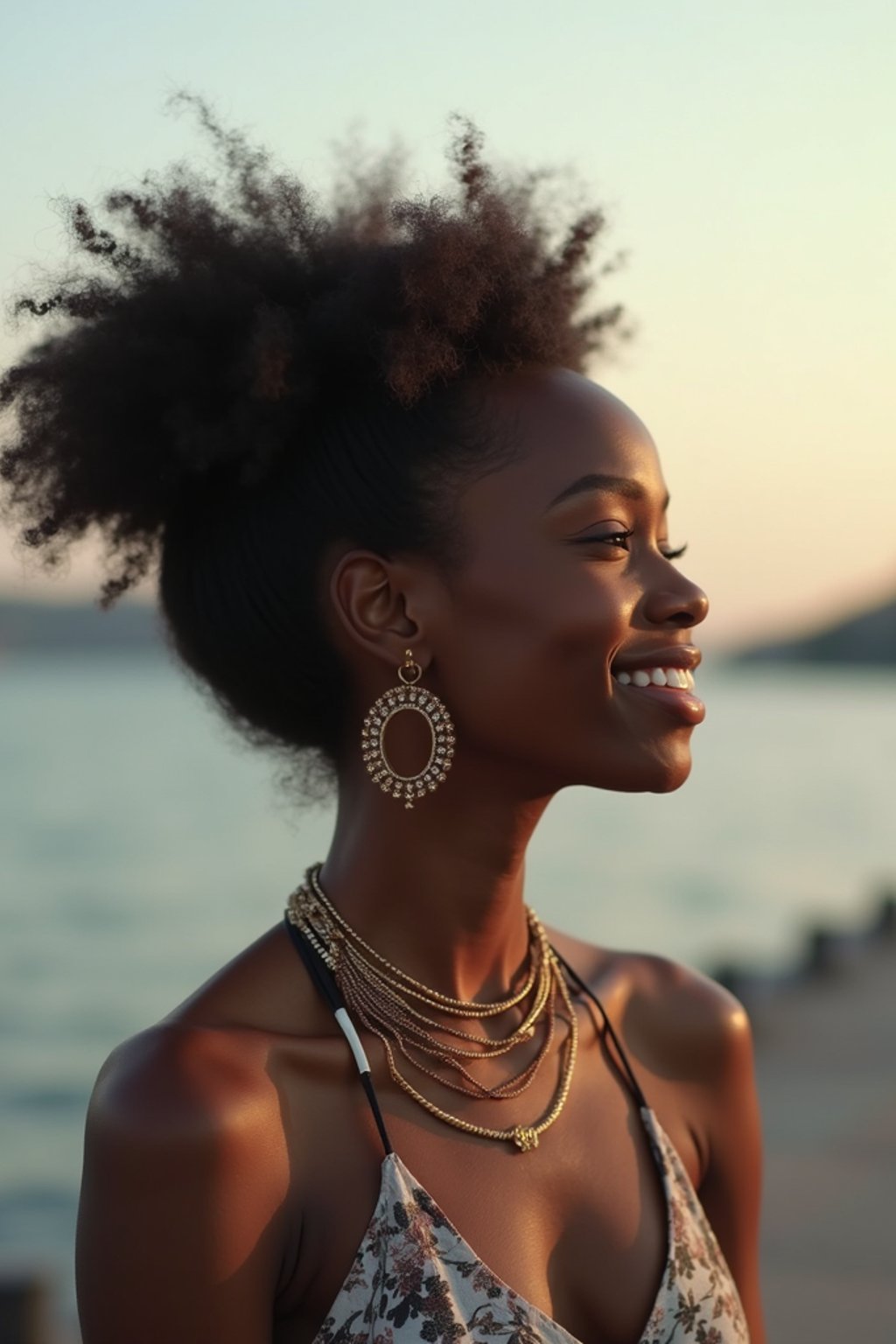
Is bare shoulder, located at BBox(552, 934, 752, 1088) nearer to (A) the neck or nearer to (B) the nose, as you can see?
(A) the neck

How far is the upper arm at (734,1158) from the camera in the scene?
2.84m

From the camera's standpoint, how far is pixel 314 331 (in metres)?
2.47

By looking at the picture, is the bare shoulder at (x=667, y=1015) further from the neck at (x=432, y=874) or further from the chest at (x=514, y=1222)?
the neck at (x=432, y=874)

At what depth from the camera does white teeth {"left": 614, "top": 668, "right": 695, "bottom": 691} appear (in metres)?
2.41

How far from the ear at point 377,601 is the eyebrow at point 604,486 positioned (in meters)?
0.24

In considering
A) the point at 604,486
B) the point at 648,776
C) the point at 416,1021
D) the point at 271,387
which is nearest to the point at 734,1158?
the point at 416,1021

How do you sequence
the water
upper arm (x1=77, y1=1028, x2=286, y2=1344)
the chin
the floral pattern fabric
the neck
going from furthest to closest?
the water < the neck < the chin < the floral pattern fabric < upper arm (x1=77, y1=1028, x2=286, y2=1344)

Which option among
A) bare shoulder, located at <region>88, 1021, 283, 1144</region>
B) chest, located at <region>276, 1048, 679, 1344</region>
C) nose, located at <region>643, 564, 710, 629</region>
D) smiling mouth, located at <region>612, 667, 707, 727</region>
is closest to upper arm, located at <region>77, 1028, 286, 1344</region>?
bare shoulder, located at <region>88, 1021, 283, 1144</region>

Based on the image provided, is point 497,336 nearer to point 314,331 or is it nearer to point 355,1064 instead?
point 314,331

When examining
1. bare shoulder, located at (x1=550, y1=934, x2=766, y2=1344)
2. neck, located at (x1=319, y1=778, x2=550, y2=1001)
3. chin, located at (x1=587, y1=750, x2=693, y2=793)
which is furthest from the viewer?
bare shoulder, located at (x1=550, y1=934, x2=766, y2=1344)

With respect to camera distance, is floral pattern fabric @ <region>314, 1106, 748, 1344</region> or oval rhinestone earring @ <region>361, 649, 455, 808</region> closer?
floral pattern fabric @ <region>314, 1106, 748, 1344</region>

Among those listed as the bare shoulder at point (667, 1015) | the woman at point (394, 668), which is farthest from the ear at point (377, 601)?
the bare shoulder at point (667, 1015)

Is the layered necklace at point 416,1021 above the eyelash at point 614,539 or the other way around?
the other way around

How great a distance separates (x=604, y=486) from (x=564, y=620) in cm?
21
